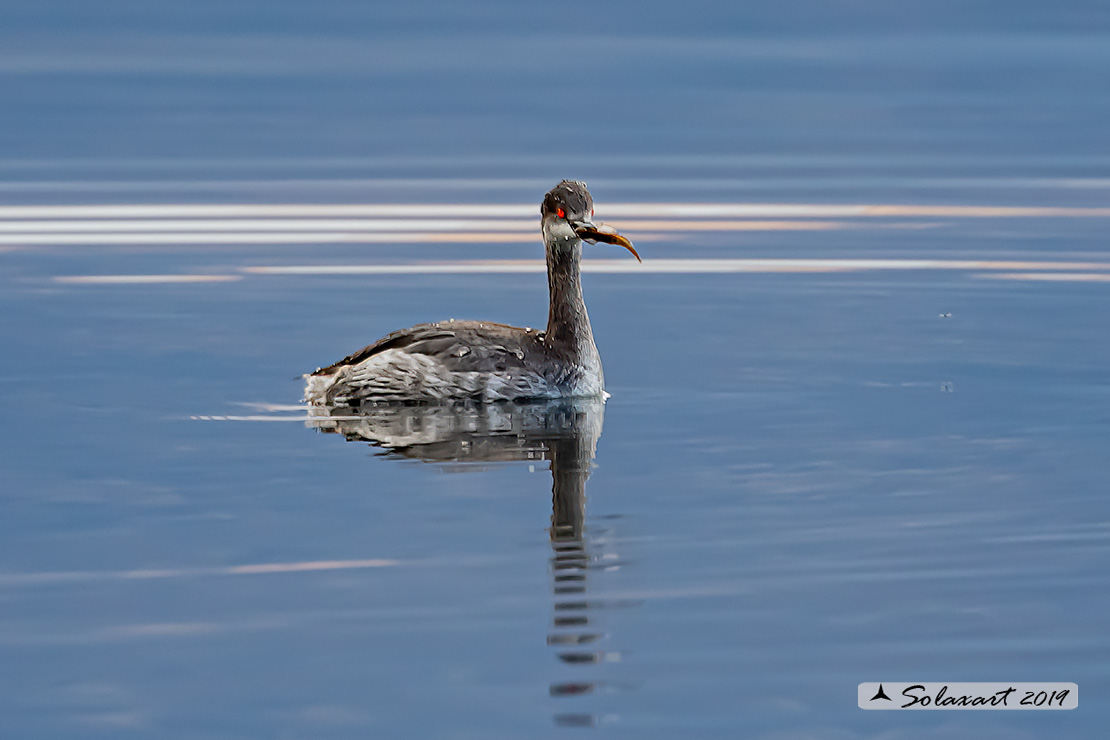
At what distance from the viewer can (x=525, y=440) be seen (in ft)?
36.7

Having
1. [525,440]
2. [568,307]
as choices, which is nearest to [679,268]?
[568,307]

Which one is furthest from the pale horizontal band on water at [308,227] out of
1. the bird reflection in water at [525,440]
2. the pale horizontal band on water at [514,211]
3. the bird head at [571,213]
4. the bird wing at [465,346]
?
the bird reflection in water at [525,440]

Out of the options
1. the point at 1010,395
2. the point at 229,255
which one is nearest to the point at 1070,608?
the point at 1010,395

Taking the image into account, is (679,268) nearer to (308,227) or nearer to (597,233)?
(308,227)

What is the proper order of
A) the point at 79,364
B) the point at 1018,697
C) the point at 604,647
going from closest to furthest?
the point at 1018,697 < the point at 604,647 < the point at 79,364

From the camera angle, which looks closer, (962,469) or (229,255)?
(962,469)

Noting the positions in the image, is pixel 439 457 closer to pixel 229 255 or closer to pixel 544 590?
pixel 544 590

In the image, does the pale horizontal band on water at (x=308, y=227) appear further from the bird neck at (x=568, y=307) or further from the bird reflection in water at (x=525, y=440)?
the bird reflection in water at (x=525, y=440)

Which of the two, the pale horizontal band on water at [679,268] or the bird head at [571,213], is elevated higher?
the pale horizontal band on water at [679,268]

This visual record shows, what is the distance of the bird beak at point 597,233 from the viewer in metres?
12.3

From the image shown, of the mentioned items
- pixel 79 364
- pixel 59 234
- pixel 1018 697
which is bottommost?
pixel 1018 697

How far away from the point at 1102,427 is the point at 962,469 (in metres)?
1.54

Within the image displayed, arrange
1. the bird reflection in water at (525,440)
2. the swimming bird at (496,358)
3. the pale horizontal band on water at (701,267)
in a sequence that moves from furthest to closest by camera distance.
Answer: 1. the pale horizontal band on water at (701,267)
2. the swimming bird at (496,358)
3. the bird reflection in water at (525,440)

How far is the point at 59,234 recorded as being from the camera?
22953 mm
